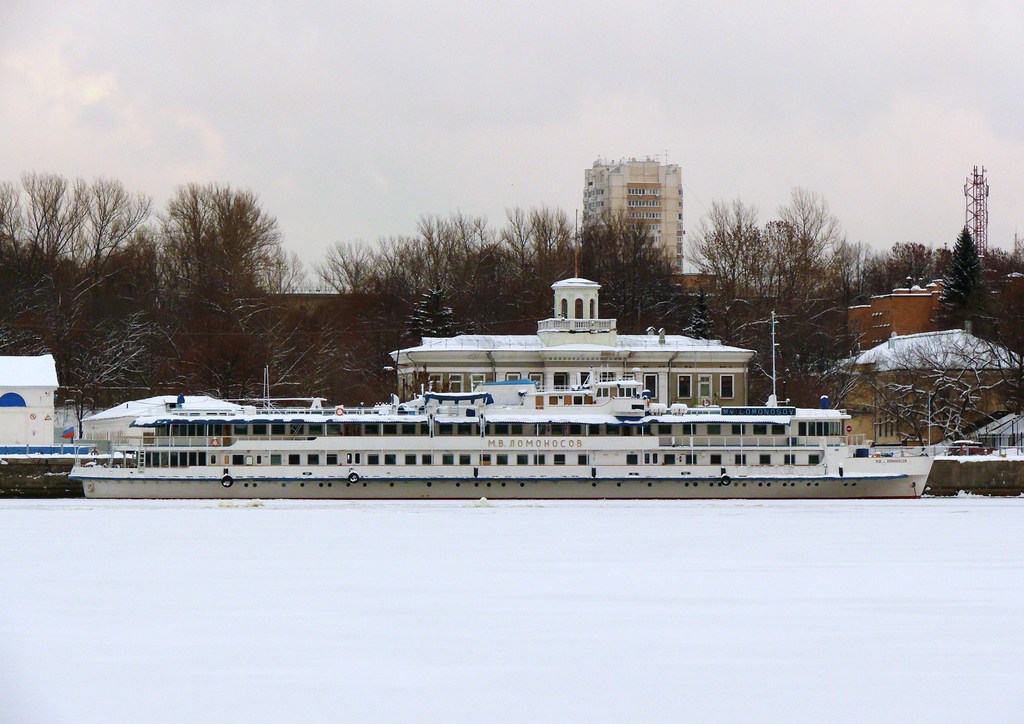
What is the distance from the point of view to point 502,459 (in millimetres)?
56344

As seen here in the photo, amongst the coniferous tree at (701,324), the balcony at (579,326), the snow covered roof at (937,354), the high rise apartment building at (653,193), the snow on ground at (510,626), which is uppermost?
the high rise apartment building at (653,193)

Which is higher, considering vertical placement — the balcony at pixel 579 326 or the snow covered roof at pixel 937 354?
the balcony at pixel 579 326

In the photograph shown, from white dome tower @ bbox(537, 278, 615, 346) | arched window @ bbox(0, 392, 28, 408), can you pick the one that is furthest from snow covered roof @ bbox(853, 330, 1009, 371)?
arched window @ bbox(0, 392, 28, 408)

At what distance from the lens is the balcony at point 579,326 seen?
78688 mm

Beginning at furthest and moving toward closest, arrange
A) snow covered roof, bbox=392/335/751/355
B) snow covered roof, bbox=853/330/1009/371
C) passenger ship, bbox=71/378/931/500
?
snow covered roof, bbox=853/330/1009/371 → snow covered roof, bbox=392/335/751/355 → passenger ship, bbox=71/378/931/500

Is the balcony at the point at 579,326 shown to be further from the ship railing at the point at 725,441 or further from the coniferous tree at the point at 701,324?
the ship railing at the point at 725,441

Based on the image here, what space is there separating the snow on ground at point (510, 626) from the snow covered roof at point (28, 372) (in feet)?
103

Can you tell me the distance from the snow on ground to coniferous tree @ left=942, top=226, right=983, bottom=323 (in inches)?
2667

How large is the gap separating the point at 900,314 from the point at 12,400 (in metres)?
61.0

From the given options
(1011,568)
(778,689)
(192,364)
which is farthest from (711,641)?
(192,364)

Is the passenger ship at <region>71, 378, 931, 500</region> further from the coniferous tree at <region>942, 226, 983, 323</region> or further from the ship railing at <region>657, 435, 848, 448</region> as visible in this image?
the coniferous tree at <region>942, 226, 983, 323</region>

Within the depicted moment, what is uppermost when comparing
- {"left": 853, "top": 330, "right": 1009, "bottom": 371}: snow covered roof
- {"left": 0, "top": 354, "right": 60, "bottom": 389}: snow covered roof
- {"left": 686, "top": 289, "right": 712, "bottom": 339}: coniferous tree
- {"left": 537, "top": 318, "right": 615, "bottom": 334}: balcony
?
{"left": 686, "top": 289, "right": 712, "bottom": 339}: coniferous tree

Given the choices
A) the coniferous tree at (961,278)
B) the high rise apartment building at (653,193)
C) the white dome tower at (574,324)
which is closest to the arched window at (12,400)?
the white dome tower at (574,324)

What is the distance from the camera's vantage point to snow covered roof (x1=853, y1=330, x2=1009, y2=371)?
8544 cm
